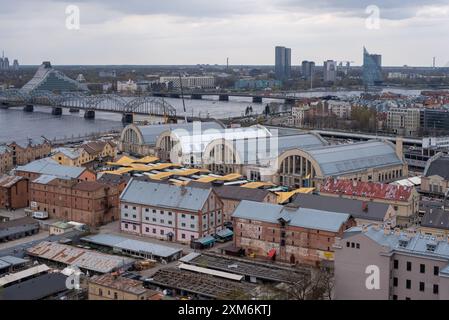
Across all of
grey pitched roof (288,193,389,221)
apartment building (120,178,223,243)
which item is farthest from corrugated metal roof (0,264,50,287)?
grey pitched roof (288,193,389,221)

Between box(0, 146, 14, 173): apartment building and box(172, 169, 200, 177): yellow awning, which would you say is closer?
box(172, 169, 200, 177): yellow awning

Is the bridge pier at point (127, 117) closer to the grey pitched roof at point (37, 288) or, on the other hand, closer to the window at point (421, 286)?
the grey pitched roof at point (37, 288)

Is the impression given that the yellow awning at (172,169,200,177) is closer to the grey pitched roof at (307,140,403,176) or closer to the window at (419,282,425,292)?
the grey pitched roof at (307,140,403,176)

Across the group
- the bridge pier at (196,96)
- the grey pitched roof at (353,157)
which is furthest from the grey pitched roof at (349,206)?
the bridge pier at (196,96)

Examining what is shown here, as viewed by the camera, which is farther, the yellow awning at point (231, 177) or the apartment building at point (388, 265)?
the yellow awning at point (231, 177)

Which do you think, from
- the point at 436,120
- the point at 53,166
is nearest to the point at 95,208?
the point at 53,166
